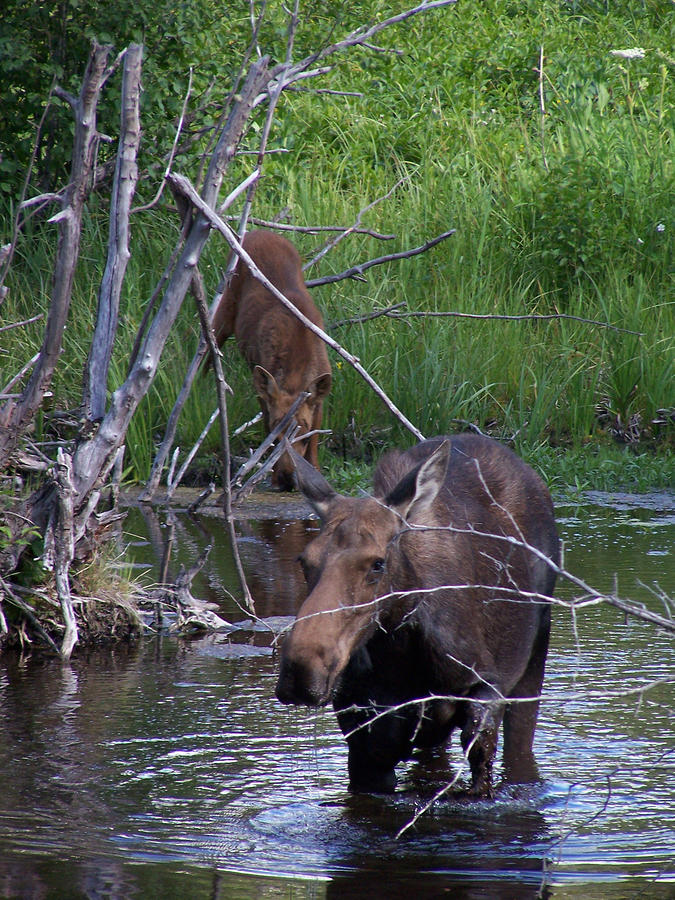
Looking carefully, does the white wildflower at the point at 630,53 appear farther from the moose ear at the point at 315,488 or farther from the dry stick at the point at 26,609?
the moose ear at the point at 315,488

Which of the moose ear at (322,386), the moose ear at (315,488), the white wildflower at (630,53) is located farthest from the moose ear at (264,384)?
the white wildflower at (630,53)

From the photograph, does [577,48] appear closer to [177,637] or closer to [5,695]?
[177,637]

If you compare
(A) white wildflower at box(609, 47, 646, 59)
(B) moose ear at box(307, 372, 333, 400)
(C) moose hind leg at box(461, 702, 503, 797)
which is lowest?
(C) moose hind leg at box(461, 702, 503, 797)

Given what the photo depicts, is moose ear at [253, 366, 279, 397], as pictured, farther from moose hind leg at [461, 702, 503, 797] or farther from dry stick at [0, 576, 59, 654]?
moose hind leg at [461, 702, 503, 797]

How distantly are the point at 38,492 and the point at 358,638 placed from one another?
227 centimetres

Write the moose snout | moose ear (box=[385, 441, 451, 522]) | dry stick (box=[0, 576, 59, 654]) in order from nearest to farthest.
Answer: the moose snout → moose ear (box=[385, 441, 451, 522]) → dry stick (box=[0, 576, 59, 654])

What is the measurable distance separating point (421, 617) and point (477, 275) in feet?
22.6

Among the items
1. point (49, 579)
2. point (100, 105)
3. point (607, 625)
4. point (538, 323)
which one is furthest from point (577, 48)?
point (49, 579)

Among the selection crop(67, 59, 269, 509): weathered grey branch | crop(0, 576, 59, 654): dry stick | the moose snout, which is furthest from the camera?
crop(0, 576, 59, 654): dry stick

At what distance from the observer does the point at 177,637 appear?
554cm

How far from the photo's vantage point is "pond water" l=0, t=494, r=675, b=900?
325 centimetres

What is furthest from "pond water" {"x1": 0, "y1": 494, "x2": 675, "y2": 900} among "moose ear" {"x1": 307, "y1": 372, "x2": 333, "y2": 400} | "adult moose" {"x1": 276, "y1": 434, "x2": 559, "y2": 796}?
"moose ear" {"x1": 307, "y1": 372, "x2": 333, "y2": 400}

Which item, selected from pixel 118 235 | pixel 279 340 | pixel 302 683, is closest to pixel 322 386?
pixel 279 340

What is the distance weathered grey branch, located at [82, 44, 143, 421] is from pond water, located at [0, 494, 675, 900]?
1115 mm
